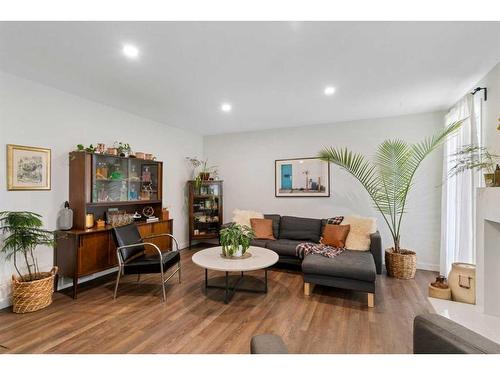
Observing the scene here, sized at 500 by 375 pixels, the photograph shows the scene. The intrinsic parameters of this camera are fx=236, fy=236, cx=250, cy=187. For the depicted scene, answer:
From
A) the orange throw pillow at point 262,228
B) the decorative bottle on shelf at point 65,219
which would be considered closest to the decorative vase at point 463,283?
the orange throw pillow at point 262,228

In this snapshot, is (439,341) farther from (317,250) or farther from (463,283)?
(317,250)

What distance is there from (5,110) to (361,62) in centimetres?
373

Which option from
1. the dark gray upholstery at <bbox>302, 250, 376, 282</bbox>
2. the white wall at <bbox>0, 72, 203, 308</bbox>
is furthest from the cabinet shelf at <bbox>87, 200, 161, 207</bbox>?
the dark gray upholstery at <bbox>302, 250, 376, 282</bbox>

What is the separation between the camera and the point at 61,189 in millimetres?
3021

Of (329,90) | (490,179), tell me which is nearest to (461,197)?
(490,179)

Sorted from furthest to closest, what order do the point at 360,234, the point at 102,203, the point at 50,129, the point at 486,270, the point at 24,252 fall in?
the point at 360,234
the point at 102,203
the point at 50,129
the point at 24,252
the point at 486,270

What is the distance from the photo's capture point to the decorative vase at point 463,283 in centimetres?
231

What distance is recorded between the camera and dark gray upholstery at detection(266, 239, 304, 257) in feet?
11.8

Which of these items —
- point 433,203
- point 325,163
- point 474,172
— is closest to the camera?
point 474,172

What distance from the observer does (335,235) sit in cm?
356

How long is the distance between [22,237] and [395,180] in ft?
15.5
